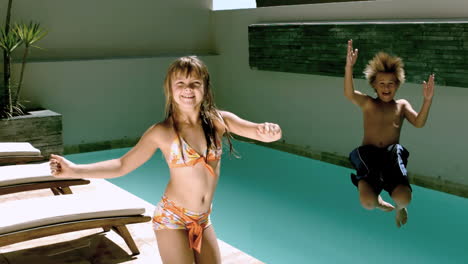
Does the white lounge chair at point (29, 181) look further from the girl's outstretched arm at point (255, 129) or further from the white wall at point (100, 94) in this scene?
the white wall at point (100, 94)

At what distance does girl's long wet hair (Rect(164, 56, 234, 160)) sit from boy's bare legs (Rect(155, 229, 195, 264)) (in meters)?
0.35

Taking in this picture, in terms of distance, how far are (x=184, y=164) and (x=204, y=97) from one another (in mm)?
324

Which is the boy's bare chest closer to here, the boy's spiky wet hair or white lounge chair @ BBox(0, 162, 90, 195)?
the boy's spiky wet hair

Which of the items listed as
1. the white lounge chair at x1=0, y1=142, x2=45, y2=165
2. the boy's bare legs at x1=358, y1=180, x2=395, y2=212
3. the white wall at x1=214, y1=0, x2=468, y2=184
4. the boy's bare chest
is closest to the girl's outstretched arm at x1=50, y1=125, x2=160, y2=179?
the boy's bare legs at x1=358, y1=180, x2=395, y2=212

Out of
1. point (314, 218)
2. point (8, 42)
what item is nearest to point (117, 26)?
point (8, 42)

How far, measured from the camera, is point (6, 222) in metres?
3.27

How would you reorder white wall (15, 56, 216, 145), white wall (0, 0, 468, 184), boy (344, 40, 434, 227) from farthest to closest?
white wall (15, 56, 216, 145) < white wall (0, 0, 468, 184) < boy (344, 40, 434, 227)

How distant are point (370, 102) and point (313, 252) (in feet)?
5.17

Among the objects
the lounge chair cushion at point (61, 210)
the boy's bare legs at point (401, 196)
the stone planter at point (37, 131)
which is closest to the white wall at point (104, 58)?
the stone planter at point (37, 131)

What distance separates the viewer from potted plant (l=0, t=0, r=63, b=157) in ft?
22.6

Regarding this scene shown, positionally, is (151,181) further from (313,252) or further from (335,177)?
(313,252)

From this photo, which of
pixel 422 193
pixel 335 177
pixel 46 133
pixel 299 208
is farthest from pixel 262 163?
pixel 46 133

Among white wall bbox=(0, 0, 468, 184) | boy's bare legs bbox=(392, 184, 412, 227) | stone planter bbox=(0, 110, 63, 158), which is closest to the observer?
boy's bare legs bbox=(392, 184, 412, 227)

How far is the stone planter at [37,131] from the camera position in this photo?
6.85 meters
